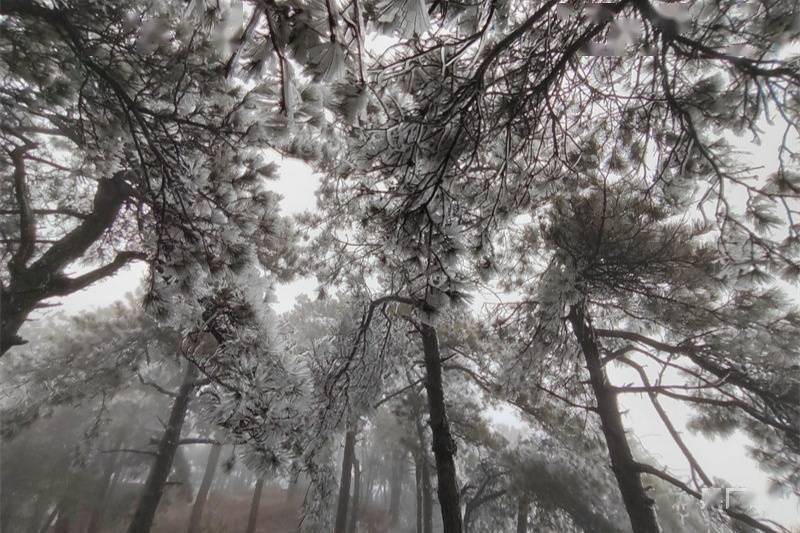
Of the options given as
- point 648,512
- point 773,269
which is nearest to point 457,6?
point 773,269

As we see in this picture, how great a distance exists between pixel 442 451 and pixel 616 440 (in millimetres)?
2800

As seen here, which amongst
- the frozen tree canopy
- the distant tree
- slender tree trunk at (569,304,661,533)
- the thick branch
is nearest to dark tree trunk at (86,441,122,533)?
the frozen tree canopy

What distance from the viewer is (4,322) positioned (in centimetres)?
319

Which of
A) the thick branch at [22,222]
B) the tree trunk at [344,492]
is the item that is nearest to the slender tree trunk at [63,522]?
the tree trunk at [344,492]

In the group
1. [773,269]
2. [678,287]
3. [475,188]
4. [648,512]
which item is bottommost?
[648,512]

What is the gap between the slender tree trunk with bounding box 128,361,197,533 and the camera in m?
6.68

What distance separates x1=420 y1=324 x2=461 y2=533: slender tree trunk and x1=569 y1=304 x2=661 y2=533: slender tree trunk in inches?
79.8

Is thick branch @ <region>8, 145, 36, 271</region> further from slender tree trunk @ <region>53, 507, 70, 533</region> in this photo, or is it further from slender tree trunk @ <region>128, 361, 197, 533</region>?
slender tree trunk @ <region>53, 507, 70, 533</region>

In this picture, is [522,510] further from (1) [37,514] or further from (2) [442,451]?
(1) [37,514]

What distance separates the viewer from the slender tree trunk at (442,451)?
3797 mm

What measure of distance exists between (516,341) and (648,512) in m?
2.65

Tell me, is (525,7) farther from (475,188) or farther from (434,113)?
(434,113)

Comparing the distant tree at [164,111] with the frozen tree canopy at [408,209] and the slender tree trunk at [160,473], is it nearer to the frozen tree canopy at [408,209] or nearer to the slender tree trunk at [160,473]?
the frozen tree canopy at [408,209]

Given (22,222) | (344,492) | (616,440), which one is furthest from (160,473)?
(616,440)
